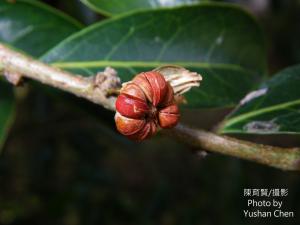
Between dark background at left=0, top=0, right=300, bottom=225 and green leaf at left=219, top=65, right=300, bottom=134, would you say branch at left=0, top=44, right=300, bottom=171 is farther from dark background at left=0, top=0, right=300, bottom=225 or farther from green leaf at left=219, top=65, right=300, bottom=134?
dark background at left=0, top=0, right=300, bottom=225

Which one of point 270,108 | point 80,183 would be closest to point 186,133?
point 270,108

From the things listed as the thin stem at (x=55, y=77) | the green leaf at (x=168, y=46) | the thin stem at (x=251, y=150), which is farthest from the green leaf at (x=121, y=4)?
the thin stem at (x=251, y=150)

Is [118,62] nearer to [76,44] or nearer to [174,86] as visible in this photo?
[76,44]

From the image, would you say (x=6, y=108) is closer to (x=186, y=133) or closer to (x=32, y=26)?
(x=32, y=26)

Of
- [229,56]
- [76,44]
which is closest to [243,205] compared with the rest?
[229,56]

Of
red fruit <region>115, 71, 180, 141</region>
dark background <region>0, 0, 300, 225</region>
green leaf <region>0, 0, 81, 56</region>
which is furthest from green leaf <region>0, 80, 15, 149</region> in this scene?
dark background <region>0, 0, 300, 225</region>

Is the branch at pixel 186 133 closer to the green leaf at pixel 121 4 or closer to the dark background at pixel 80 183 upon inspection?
the green leaf at pixel 121 4
